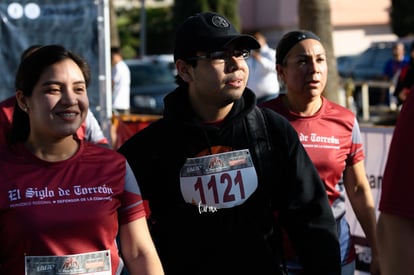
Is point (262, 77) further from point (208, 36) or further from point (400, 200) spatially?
point (400, 200)

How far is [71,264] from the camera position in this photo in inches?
137

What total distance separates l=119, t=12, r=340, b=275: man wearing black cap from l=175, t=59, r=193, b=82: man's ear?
0.05 m

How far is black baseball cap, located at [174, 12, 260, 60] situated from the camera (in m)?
3.90

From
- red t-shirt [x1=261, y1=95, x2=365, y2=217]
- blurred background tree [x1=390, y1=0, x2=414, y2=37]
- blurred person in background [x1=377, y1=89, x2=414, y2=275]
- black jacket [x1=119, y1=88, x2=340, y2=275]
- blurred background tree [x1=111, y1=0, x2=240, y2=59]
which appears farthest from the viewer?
blurred background tree [x1=111, y1=0, x2=240, y2=59]

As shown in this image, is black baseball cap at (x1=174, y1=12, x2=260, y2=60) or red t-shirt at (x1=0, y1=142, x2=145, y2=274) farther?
black baseball cap at (x1=174, y1=12, x2=260, y2=60)

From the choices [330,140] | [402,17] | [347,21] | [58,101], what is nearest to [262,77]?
[330,140]

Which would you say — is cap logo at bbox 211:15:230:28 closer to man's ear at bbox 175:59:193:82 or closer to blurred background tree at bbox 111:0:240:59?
man's ear at bbox 175:59:193:82

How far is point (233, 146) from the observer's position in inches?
156

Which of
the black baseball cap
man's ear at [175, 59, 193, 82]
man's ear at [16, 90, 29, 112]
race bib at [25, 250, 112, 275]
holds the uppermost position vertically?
the black baseball cap

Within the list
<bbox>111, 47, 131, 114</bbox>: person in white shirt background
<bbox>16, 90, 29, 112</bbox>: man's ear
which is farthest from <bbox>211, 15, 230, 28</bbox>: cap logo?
<bbox>111, 47, 131, 114</bbox>: person in white shirt background

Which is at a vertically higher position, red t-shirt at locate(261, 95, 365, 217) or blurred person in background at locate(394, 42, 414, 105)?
red t-shirt at locate(261, 95, 365, 217)

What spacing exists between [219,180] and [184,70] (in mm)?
545

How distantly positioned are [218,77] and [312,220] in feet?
2.44

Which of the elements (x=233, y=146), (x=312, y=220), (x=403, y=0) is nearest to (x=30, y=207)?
(x=233, y=146)
